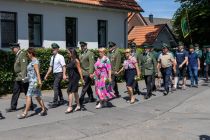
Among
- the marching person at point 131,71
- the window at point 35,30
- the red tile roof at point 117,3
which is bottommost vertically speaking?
the marching person at point 131,71

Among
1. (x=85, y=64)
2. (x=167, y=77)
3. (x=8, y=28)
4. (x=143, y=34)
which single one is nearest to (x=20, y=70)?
(x=85, y=64)

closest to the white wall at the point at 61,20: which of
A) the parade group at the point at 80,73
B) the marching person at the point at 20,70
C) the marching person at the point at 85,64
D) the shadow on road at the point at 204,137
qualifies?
the parade group at the point at 80,73

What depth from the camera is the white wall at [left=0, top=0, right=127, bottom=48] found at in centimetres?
1981

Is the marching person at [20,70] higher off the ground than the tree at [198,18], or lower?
lower

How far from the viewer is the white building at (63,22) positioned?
772 inches

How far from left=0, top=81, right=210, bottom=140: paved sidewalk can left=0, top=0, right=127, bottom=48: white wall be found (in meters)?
6.62

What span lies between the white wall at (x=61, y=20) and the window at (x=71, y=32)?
0.71 feet

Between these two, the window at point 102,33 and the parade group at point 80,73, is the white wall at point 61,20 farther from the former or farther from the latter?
the parade group at point 80,73

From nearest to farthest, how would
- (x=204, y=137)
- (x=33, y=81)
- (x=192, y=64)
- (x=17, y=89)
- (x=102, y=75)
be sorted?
(x=204, y=137) < (x=33, y=81) < (x=17, y=89) < (x=102, y=75) < (x=192, y=64)

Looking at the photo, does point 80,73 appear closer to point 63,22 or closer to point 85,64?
point 85,64

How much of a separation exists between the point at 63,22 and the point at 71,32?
2.86ft

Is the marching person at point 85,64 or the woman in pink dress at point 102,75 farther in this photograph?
the marching person at point 85,64

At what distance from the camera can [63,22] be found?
2188 centimetres

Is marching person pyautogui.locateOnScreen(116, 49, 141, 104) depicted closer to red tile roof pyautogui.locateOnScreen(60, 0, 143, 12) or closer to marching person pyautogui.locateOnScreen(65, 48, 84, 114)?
marching person pyautogui.locateOnScreen(65, 48, 84, 114)
